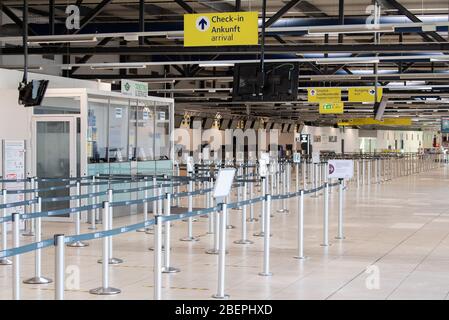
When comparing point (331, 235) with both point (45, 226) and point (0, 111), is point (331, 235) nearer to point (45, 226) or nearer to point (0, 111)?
point (45, 226)

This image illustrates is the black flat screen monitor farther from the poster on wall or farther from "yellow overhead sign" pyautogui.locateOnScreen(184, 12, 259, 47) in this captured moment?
the poster on wall

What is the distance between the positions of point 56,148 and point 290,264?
7573 mm

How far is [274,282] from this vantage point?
9.76 meters

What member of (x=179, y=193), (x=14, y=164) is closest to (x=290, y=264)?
(x=179, y=193)

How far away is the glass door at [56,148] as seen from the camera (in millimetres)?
16812

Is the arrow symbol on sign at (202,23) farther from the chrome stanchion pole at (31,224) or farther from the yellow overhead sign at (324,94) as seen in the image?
the yellow overhead sign at (324,94)

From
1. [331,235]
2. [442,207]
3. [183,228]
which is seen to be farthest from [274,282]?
[442,207]

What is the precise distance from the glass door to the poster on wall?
839 millimetres

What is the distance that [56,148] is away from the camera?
1700 cm

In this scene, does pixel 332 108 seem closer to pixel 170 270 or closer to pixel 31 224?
pixel 31 224

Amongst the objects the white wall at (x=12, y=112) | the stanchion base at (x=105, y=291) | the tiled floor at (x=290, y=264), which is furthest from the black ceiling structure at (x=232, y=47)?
the stanchion base at (x=105, y=291)

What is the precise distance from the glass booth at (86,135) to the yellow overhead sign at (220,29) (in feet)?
9.97

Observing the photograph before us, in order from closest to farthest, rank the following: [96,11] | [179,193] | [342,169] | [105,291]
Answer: [105,291] < [179,193] < [342,169] < [96,11]
